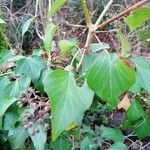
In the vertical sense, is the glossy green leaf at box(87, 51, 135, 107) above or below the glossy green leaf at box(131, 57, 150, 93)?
above

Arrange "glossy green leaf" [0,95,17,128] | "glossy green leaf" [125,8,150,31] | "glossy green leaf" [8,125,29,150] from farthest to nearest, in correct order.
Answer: "glossy green leaf" [8,125,29,150]
"glossy green leaf" [0,95,17,128]
"glossy green leaf" [125,8,150,31]

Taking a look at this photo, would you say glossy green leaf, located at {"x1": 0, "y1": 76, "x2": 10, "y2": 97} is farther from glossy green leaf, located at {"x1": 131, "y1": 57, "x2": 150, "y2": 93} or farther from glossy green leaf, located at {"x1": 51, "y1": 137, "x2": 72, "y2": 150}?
glossy green leaf, located at {"x1": 131, "y1": 57, "x2": 150, "y2": 93}

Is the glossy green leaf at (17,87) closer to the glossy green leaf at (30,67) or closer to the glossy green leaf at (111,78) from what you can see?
the glossy green leaf at (30,67)

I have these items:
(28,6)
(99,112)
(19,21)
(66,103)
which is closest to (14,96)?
(66,103)

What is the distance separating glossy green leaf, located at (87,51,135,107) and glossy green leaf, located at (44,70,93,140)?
0.13 ft

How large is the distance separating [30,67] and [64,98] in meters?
0.27

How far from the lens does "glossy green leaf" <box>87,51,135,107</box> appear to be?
0.53 metres

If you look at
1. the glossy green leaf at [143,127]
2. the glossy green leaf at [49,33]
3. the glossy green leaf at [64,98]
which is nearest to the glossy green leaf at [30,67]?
the glossy green leaf at [49,33]

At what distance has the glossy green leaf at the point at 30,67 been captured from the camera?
2.69ft

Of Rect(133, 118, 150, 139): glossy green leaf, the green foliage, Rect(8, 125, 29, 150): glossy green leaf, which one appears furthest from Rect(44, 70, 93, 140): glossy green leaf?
Rect(133, 118, 150, 139): glossy green leaf

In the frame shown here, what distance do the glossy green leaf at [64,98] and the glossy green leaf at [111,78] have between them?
4 centimetres

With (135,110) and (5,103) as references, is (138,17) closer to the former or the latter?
(5,103)

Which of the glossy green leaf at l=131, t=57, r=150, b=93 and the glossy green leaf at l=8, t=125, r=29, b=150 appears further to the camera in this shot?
the glossy green leaf at l=8, t=125, r=29, b=150

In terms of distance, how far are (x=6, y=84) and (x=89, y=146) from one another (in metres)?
0.33
